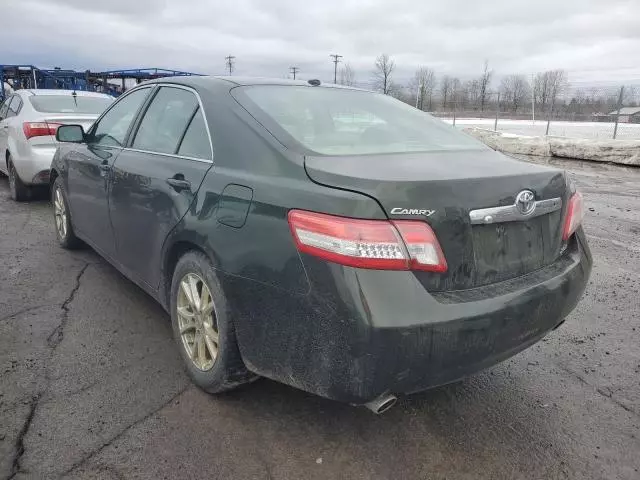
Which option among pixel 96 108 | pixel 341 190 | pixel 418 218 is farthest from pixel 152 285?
pixel 96 108

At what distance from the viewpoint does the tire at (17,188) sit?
7258mm

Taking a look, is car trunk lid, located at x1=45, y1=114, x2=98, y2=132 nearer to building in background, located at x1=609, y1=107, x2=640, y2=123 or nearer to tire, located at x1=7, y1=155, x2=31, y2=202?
tire, located at x1=7, y1=155, x2=31, y2=202

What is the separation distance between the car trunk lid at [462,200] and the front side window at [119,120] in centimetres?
202

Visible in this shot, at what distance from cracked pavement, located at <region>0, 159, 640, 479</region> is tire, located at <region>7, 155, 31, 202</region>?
4174mm

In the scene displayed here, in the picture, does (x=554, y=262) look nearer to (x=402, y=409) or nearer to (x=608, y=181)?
(x=402, y=409)

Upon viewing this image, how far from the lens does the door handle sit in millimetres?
2682

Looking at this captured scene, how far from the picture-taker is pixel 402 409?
2.64 meters

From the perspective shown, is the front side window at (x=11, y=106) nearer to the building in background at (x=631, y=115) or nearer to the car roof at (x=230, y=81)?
the car roof at (x=230, y=81)

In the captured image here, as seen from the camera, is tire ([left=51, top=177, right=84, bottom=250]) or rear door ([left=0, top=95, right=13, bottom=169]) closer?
tire ([left=51, top=177, right=84, bottom=250])

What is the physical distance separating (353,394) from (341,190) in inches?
30.7

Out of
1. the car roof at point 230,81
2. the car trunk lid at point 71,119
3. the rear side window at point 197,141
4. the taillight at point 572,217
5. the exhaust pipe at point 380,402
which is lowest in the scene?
the exhaust pipe at point 380,402

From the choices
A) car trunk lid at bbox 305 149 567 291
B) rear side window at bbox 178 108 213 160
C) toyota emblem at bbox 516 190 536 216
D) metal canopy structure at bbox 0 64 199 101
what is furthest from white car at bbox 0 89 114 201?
metal canopy structure at bbox 0 64 199 101

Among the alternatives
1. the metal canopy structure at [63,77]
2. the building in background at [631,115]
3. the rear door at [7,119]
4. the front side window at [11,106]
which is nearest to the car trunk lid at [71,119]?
the rear door at [7,119]

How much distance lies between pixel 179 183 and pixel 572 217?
203cm
